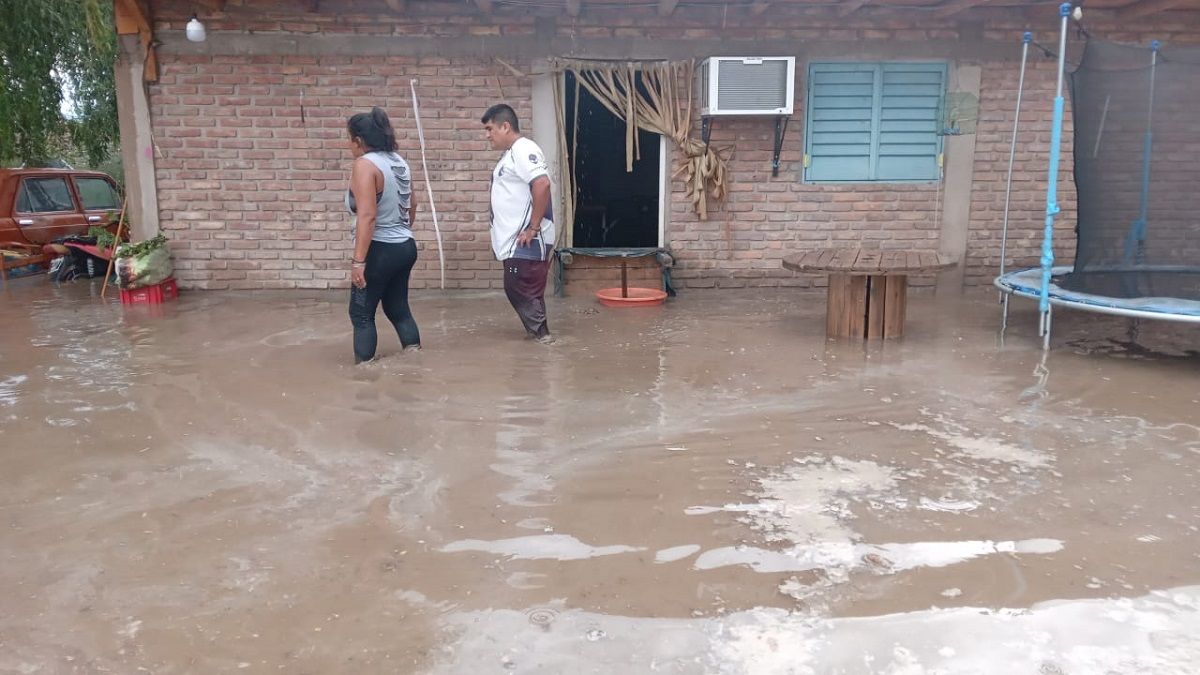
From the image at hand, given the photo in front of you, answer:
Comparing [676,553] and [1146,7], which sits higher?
[1146,7]

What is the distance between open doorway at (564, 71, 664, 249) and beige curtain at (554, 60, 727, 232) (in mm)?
2451

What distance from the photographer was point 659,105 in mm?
7320

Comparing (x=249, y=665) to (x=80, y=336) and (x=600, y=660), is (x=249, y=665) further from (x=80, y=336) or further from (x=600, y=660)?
(x=80, y=336)

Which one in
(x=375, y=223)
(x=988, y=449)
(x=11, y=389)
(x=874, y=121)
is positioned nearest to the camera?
(x=988, y=449)

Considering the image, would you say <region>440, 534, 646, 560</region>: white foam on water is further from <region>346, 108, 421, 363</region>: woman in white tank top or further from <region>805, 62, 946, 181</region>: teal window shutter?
<region>805, 62, 946, 181</region>: teal window shutter

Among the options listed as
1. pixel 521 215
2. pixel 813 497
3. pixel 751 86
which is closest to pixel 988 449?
pixel 813 497

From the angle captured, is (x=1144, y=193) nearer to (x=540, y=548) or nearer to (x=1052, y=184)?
(x=1052, y=184)

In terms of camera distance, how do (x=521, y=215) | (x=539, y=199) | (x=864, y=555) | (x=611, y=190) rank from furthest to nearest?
(x=611, y=190) → (x=521, y=215) → (x=539, y=199) → (x=864, y=555)

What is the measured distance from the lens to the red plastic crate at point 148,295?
710 cm

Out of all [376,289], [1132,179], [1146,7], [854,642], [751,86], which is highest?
[1146,7]

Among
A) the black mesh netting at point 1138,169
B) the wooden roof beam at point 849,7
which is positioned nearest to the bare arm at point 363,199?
the wooden roof beam at point 849,7

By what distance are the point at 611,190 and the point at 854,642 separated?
8.51m

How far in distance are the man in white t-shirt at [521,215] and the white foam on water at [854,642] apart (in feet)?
10.8

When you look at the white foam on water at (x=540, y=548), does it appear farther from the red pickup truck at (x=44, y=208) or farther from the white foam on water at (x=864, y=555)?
the red pickup truck at (x=44, y=208)
